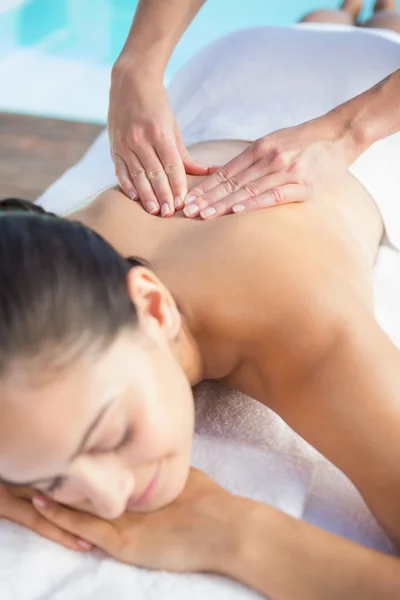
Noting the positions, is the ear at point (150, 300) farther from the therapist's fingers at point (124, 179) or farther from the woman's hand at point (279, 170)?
the therapist's fingers at point (124, 179)

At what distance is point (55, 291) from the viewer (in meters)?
0.78

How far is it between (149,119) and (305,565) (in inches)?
34.7

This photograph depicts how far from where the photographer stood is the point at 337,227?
1280mm

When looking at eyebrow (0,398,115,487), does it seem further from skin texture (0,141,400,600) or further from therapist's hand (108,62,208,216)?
therapist's hand (108,62,208,216)

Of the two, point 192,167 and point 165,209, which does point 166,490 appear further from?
point 192,167

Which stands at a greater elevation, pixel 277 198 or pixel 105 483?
pixel 277 198

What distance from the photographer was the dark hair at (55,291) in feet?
2.48

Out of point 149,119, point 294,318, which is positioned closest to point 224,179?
point 149,119

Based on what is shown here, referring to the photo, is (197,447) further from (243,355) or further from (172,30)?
(172,30)

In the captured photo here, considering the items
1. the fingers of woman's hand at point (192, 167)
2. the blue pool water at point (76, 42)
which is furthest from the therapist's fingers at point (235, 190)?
the blue pool water at point (76, 42)

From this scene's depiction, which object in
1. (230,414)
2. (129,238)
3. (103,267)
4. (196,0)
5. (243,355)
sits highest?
(196,0)

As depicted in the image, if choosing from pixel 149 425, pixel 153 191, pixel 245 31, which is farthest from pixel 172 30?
pixel 149 425

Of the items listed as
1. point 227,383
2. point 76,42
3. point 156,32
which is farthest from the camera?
point 76,42

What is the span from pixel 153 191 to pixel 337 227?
0.33 meters
